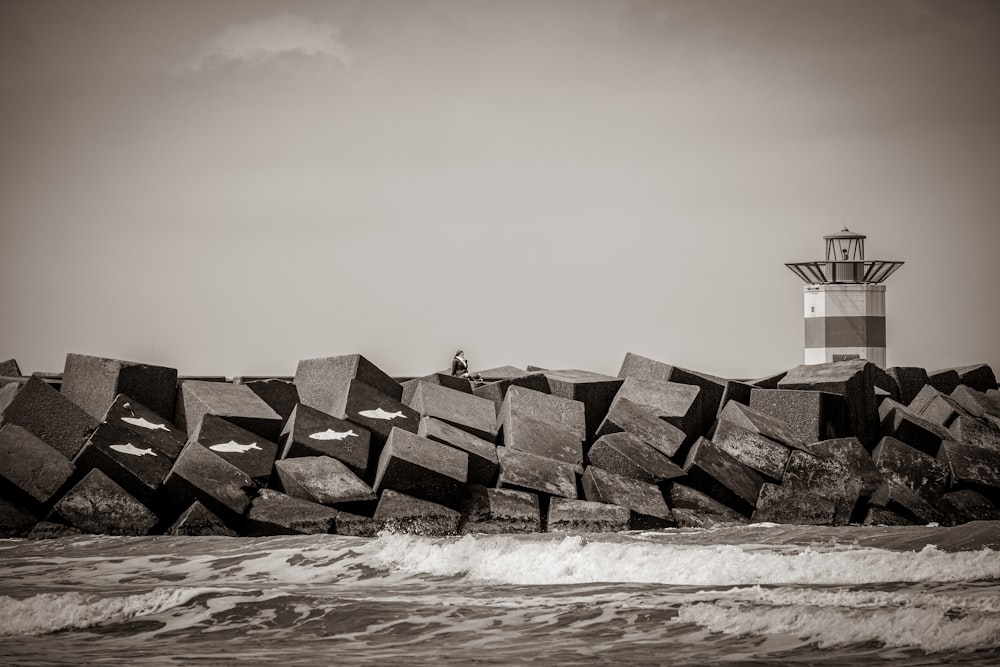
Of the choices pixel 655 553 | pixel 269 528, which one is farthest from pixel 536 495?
pixel 269 528

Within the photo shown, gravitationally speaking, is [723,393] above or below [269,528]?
above

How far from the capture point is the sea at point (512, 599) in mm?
6734

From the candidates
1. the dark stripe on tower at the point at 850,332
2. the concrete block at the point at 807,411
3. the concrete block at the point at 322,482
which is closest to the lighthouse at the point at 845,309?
the dark stripe on tower at the point at 850,332

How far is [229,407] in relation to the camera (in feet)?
38.3

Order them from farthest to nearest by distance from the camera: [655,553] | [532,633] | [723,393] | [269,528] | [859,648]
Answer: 1. [723,393]
2. [269,528]
3. [655,553]
4. [532,633]
5. [859,648]

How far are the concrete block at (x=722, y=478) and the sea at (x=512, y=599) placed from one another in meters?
0.72

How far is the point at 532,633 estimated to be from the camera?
7.23 m

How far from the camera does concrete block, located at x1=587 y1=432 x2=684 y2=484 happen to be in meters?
11.4

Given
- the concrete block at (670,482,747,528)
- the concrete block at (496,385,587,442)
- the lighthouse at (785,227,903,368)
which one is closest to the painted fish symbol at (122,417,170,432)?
the concrete block at (496,385,587,442)

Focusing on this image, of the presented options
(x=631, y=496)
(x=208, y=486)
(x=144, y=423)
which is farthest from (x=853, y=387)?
(x=144, y=423)

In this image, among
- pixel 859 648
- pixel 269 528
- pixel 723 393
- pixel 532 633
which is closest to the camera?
pixel 859 648

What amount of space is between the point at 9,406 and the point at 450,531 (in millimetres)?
4503

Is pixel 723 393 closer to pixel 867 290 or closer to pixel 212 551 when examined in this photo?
pixel 212 551

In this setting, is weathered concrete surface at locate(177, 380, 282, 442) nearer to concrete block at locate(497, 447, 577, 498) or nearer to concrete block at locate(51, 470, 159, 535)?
concrete block at locate(51, 470, 159, 535)
